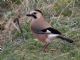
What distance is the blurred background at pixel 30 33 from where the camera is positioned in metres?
7.58

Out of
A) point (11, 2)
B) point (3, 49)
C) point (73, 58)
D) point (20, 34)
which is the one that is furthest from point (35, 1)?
point (73, 58)

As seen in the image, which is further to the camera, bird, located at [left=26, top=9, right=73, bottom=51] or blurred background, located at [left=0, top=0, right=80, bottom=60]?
blurred background, located at [left=0, top=0, right=80, bottom=60]

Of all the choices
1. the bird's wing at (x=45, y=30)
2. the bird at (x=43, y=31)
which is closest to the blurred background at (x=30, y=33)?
the bird at (x=43, y=31)

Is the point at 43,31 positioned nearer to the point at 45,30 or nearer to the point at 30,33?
the point at 45,30

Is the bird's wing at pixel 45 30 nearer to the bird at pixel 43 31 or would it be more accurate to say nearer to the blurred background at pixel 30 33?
the bird at pixel 43 31

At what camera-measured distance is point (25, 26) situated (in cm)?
873

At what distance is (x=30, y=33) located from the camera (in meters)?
8.53

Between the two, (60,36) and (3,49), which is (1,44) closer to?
(3,49)

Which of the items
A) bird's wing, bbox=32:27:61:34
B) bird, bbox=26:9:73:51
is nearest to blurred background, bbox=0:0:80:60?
bird, bbox=26:9:73:51

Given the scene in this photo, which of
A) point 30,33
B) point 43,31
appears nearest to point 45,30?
point 43,31

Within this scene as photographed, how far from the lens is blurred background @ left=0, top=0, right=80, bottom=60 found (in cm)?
758

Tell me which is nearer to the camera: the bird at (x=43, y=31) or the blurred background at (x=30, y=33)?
the bird at (x=43, y=31)

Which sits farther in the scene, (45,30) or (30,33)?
(30,33)

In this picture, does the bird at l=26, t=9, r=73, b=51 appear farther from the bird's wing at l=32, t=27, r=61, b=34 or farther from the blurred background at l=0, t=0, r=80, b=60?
the blurred background at l=0, t=0, r=80, b=60
